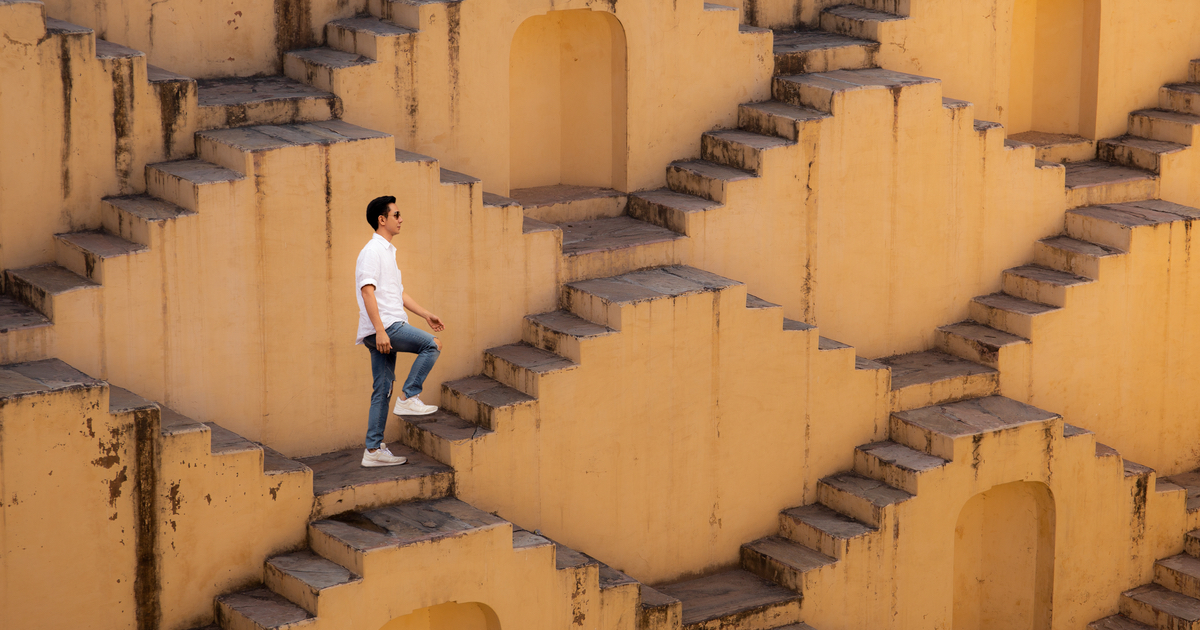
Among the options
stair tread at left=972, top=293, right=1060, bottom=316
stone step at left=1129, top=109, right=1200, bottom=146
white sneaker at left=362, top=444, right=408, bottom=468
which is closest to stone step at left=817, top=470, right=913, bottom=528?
stair tread at left=972, top=293, right=1060, bottom=316

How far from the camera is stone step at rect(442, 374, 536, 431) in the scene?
1296 centimetres

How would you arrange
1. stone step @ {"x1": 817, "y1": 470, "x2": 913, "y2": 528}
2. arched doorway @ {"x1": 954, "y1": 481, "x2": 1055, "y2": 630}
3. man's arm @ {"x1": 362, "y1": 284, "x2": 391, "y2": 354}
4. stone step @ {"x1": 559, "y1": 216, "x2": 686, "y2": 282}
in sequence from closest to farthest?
1. man's arm @ {"x1": 362, "y1": 284, "x2": 391, "y2": 354}
2. stone step @ {"x1": 559, "y1": 216, "x2": 686, "y2": 282}
3. stone step @ {"x1": 817, "y1": 470, "x2": 913, "y2": 528}
4. arched doorway @ {"x1": 954, "y1": 481, "x2": 1055, "y2": 630}

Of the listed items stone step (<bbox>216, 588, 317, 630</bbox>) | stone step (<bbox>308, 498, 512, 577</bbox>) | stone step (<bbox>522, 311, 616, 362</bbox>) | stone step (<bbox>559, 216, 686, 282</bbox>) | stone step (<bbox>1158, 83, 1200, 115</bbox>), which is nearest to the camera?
stone step (<bbox>216, 588, 317, 630</bbox>)

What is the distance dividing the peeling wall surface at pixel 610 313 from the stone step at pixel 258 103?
0.04 m

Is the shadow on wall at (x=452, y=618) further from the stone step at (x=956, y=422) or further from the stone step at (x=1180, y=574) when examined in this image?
the stone step at (x=1180, y=574)

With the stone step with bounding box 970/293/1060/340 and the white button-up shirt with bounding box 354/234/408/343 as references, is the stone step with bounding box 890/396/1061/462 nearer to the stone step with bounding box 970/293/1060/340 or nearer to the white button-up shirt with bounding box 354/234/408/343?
the stone step with bounding box 970/293/1060/340

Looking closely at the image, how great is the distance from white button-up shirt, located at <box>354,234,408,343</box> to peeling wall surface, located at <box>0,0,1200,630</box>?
782 mm

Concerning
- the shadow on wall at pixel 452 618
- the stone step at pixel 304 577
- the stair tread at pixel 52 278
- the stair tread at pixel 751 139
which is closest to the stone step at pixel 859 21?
the stair tread at pixel 751 139

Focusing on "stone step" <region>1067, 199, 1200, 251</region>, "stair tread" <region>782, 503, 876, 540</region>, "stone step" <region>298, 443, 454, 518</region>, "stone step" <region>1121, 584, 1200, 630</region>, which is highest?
"stone step" <region>1067, 199, 1200, 251</region>

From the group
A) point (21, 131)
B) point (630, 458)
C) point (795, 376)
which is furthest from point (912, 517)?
point (21, 131)

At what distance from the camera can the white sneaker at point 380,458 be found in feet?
41.4

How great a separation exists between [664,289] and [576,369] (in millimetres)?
1138

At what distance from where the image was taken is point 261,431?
41.4 ft

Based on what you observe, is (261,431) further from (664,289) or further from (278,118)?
(664,289)
